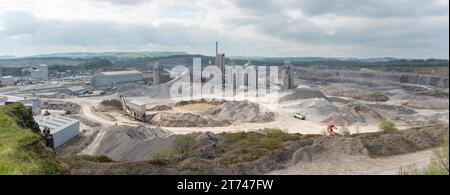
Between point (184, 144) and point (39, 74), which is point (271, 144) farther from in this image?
point (39, 74)

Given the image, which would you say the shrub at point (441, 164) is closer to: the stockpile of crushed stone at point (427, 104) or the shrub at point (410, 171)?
the shrub at point (410, 171)

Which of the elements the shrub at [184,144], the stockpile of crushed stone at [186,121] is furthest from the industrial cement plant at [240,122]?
the shrub at [184,144]

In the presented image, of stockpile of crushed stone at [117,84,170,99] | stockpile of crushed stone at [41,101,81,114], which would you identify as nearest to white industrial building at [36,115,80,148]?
stockpile of crushed stone at [41,101,81,114]

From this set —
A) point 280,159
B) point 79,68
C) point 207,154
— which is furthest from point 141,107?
point 79,68

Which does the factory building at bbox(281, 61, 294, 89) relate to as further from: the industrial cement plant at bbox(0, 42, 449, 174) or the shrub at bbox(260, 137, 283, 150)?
the shrub at bbox(260, 137, 283, 150)
